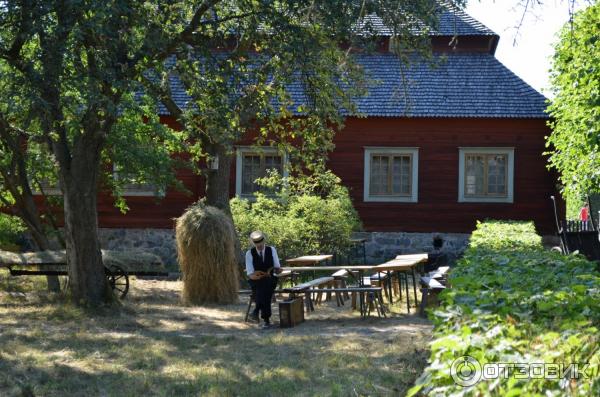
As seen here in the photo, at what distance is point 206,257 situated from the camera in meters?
14.7

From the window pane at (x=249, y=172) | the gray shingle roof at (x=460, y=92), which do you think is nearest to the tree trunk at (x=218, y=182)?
the window pane at (x=249, y=172)

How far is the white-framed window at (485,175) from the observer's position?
78.1 feet

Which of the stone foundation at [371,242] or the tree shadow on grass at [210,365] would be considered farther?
the stone foundation at [371,242]

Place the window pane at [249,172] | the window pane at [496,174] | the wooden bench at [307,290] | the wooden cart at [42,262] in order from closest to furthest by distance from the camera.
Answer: the wooden bench at [307,290] → the wooden cart at [42,262] → the window pane at [496,174] → the window pane at [249,172]

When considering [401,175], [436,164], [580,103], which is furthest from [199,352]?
[436,164]

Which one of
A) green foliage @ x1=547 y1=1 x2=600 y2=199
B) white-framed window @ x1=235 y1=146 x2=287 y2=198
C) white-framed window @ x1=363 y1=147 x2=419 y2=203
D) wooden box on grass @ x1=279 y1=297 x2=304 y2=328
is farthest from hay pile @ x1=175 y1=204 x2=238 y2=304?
white-framed window @ x1=363 y1=147 x2=419 y2=203

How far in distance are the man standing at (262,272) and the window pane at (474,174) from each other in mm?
12390

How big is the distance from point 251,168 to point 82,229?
11.3 metres

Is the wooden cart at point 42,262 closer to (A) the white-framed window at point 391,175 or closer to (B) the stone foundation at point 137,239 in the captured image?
(B) the stone foundation at point 137,239

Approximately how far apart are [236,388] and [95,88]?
518 centimetres

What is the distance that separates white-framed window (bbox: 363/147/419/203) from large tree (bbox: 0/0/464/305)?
9072 mm

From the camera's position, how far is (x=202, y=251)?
14672mm

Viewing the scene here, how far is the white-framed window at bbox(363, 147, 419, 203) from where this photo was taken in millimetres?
24016

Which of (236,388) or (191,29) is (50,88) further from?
(236,388)
